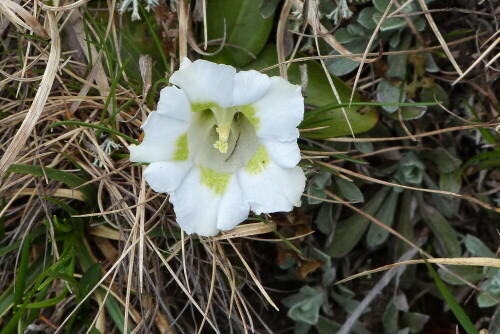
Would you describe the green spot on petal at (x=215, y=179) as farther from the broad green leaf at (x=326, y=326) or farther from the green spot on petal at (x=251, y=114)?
the broad green leaf at (x=326, y=326)

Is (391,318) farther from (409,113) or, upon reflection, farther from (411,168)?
(409,113)

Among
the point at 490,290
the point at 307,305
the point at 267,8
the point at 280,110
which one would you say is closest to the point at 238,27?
the point at 267,8

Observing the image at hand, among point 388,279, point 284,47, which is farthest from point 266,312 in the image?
point 284,47

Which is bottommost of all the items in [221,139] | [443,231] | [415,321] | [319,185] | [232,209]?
[415,321]

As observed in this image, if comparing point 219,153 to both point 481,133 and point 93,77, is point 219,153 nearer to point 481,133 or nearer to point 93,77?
point 93,77

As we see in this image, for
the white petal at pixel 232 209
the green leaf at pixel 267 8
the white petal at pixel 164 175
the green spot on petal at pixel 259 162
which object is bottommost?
the white petal at pixel 232 209

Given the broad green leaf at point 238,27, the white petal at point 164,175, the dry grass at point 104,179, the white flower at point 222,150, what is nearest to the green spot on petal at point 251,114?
the white flower at point 222,150
